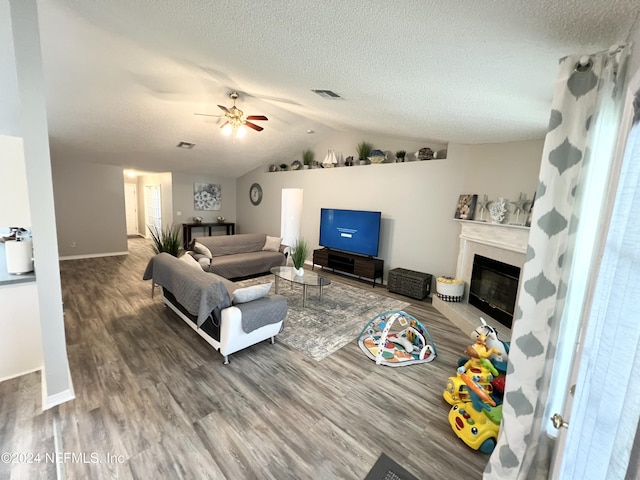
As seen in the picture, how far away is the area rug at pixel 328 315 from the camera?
318 centimetres

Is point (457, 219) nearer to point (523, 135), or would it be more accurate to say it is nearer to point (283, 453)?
point (523, 135)

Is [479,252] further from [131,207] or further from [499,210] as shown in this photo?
[131,207]

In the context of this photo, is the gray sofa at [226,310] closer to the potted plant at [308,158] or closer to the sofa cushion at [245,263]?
the sofa cushion at [245,263]

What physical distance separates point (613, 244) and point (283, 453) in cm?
205

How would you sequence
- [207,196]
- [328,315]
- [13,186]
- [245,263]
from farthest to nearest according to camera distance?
[207,196]
[245,263]
[328,315]
[13,186]

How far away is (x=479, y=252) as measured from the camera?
3.96 m

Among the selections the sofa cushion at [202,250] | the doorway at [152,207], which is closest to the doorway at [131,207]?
the doorway at [152,207]

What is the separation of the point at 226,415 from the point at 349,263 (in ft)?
12.9

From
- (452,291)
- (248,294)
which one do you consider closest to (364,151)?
(452,291)

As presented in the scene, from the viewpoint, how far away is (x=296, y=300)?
4453 mm

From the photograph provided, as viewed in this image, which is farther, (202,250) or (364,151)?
(364,151)

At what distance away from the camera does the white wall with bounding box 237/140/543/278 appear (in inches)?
147

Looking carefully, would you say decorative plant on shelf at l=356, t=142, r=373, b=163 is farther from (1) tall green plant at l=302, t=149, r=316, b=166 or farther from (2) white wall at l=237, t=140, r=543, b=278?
(1) tall green plant at l=302, t=149, r=316, b=166

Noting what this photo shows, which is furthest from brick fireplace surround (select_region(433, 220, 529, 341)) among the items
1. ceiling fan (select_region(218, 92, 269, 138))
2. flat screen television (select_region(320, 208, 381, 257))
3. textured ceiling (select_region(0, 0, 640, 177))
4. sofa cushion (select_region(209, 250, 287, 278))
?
ceiling fan (select_region(218, 92, 269, 138))
